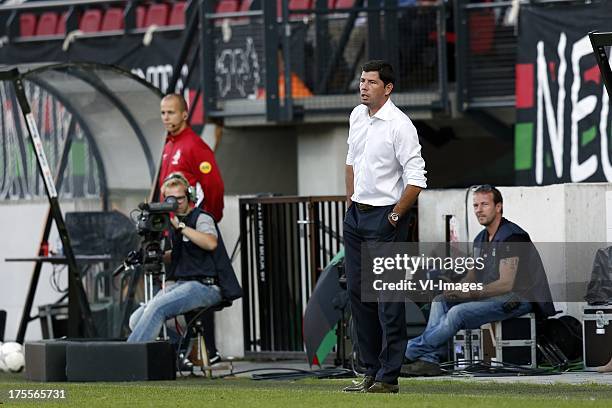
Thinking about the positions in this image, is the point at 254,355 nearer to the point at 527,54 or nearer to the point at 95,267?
the point at 95,267

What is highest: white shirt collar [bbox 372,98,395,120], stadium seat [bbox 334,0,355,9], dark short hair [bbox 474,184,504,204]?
stadium seat [bbox 334,0,355,9]

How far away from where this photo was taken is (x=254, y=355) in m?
14.8

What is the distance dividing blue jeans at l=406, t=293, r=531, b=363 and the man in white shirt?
1888 mm

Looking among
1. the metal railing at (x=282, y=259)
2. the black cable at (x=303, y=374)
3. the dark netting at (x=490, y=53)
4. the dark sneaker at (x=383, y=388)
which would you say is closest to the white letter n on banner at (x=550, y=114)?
the dark netting at (x=490, y=53)

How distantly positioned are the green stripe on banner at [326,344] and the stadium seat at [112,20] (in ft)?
31.3

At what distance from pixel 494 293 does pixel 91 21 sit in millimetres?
11164

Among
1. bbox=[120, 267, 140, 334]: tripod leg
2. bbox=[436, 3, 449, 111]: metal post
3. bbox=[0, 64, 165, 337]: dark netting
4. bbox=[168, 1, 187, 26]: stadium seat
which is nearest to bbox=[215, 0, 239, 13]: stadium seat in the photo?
bbox=[168, 1, 187, 26]: stadium seat

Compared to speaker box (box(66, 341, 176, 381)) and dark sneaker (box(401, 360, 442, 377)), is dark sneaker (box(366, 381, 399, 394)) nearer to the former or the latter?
dark sneaker (box(401, 360, 442, 377))

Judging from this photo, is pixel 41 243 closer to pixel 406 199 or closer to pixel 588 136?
pixel 588 136

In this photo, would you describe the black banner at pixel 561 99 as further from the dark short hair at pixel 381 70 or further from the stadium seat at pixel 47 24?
the stadium seat at pixel 47 24

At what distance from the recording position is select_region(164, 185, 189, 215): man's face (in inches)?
491

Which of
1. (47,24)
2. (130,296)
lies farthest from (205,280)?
(47,24)

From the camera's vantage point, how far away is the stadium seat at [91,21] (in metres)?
21.7

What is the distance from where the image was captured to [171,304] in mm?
12117
